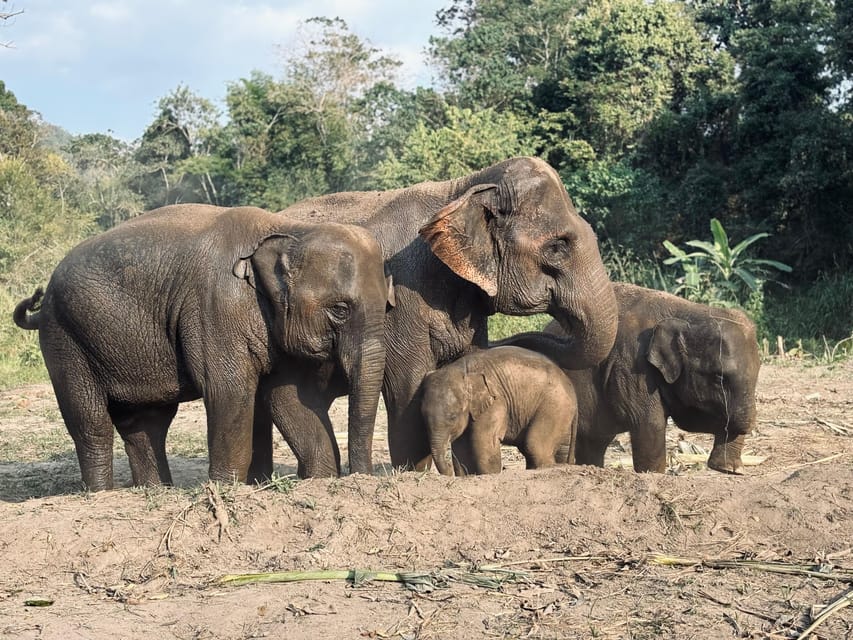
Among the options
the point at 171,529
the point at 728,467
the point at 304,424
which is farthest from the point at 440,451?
the point at 728,467

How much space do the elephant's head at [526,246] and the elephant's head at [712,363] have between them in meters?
0.73

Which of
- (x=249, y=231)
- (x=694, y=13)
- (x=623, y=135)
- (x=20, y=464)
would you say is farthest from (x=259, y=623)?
(x=694, y=13)

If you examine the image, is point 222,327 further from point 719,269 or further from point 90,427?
point 719,269

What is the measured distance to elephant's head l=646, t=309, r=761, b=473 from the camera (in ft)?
24.7

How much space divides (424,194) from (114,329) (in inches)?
93.9


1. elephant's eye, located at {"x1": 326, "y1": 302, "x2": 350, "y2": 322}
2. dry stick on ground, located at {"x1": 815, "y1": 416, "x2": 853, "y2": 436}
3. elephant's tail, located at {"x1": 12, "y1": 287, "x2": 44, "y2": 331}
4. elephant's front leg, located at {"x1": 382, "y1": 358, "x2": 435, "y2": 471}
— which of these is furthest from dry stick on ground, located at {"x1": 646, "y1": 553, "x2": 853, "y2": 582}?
dry stick on ground, located at {"x1": 815, "y1": 416, "x2": 853, "y2": 436}

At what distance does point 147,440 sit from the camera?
27.6 ft

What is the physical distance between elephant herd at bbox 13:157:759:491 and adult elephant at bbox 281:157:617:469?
13 mm

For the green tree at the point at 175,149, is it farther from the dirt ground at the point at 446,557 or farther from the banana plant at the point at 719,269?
the dirt ground at the point at 446,557

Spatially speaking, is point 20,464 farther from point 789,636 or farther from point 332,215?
point 789,636

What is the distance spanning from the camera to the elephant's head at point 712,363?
7.53 metres

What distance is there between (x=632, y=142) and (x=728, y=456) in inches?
735

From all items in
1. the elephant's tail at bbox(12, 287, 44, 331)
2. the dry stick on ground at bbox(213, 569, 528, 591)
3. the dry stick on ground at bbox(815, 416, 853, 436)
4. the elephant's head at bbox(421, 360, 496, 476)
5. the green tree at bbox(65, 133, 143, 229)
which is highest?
the green tree at bbox(65, 133, 143, 229)

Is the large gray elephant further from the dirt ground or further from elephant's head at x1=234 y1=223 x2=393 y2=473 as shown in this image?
the dirt ground
